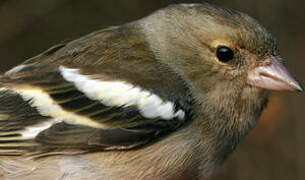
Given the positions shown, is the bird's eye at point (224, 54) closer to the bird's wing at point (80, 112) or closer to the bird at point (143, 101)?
the bird at point (143, 101)

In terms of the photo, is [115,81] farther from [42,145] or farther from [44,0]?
[44,0]

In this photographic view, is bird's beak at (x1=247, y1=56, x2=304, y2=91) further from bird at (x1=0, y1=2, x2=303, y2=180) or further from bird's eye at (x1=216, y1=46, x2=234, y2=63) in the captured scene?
bird's eye at (x1=216, y1=46, x2=234, y2=63)

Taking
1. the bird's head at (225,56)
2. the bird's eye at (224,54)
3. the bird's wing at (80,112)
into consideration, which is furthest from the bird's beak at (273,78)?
the bird's wing at (80,112)

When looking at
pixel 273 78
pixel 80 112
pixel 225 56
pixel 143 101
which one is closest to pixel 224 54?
pixel 225 56

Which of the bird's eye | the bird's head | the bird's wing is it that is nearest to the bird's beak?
the bird's head

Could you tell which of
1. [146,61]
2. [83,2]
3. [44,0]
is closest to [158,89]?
[146,61]

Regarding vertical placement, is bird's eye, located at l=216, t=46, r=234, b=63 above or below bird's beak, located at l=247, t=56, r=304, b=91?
above
